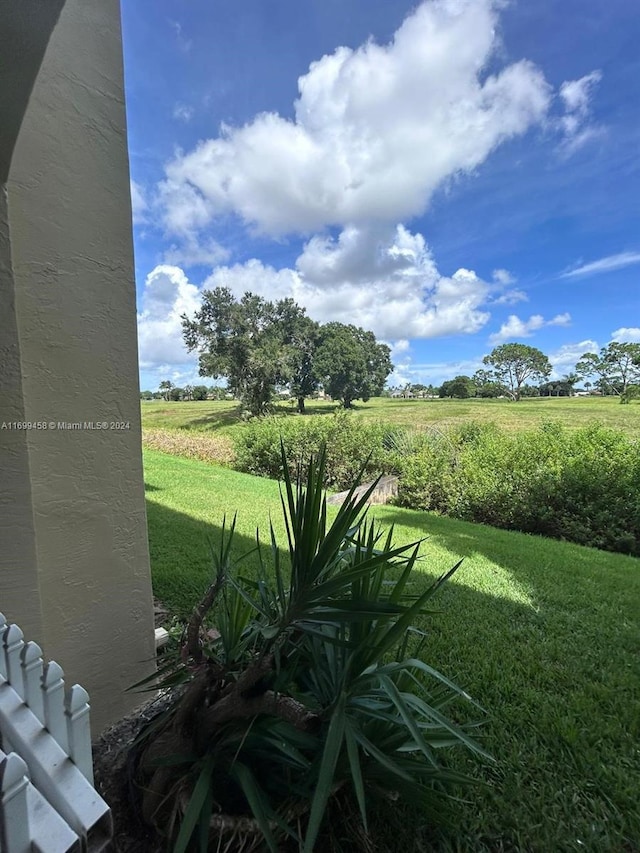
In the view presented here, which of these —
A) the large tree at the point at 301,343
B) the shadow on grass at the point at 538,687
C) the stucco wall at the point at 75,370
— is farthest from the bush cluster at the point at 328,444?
the large tree at the point at 301,343

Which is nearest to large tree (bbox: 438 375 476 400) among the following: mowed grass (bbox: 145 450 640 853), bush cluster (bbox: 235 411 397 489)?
bush cluster (bbox: 235 411 397 489)

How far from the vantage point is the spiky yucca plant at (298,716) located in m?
1.06

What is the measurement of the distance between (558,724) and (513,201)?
14.8m

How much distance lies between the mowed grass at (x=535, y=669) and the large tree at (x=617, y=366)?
1538cm

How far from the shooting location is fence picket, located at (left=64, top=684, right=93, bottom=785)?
98 cm

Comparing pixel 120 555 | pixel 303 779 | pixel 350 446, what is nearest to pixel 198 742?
pixel 303 779

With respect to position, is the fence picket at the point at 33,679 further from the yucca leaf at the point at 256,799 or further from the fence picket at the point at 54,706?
the yucca leaf at the point at 256,799

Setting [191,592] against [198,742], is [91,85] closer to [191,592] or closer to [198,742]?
[198,742]

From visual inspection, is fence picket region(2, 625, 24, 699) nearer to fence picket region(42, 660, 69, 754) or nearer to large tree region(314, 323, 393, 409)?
fence picket region(42, 660, 69, 754)

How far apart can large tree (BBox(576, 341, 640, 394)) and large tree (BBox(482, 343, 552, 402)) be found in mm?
6997

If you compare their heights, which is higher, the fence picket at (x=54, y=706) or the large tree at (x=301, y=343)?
the large tree at (x=301, y=343)

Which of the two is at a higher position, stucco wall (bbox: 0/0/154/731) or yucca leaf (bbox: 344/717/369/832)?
stucco wall (bbox: 0/0/154/731)

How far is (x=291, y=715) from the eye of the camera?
1.17 metres

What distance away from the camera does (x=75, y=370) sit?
1.59m
